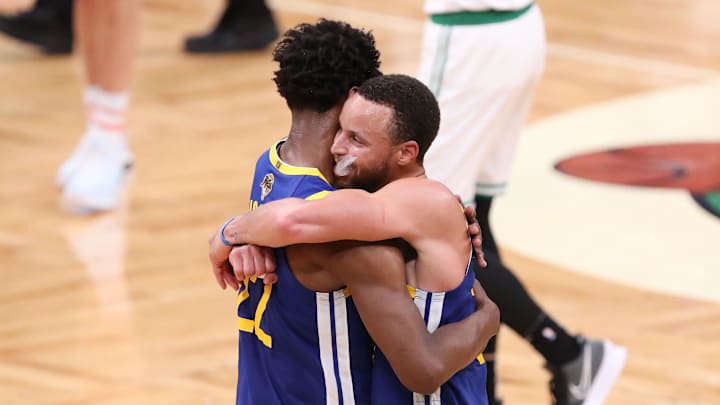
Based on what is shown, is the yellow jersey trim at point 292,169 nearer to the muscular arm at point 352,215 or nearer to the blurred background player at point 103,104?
the muscular arm at point 352,215

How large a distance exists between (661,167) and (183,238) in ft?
6.11

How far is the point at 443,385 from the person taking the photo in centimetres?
199

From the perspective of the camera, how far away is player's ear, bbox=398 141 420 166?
1.93 metres

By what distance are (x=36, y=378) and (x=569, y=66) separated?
3.63m

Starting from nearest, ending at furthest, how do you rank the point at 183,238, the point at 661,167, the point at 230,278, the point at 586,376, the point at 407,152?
the point at 407,152 → the point at 230,278 → the point at 586,376 → the point at 183,238 → the point at 661,167

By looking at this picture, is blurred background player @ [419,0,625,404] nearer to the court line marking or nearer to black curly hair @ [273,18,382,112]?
black curly hair @ [273,18,382,112]

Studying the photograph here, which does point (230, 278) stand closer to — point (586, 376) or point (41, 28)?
point (586, 376)

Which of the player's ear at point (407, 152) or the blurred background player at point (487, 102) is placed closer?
the player's ear at point (407, 152)

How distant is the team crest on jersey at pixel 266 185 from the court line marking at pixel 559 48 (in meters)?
4.53

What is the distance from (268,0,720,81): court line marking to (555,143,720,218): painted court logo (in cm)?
109

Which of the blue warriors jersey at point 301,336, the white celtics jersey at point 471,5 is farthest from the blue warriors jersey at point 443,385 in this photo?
the white celtics jersey at point 471,5

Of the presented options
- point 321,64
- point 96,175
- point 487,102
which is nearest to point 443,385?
point 321,64

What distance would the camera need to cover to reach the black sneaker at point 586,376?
10.3 feet

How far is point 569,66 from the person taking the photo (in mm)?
6352
